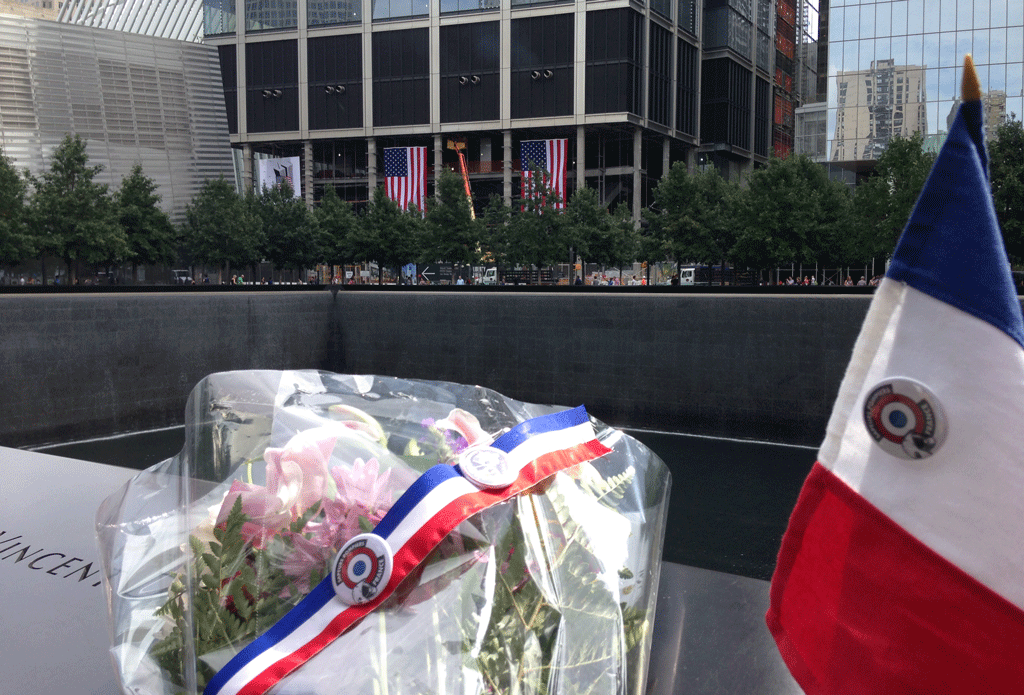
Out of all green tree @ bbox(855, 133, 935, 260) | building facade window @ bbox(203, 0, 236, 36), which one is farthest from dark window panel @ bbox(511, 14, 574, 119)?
green tree @ bbox(855, 133, 935, 260)

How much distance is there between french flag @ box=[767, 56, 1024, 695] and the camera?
920 mm

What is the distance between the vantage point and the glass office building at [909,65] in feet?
139

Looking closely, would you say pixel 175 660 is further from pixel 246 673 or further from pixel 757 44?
pixel 757 44

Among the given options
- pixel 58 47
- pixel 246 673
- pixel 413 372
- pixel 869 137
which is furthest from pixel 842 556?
pixel 869 137

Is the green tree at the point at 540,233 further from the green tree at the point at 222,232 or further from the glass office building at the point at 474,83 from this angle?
the glass office building at the point at 474,83

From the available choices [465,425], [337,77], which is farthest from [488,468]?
[337,77]

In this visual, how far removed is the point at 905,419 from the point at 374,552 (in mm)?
641

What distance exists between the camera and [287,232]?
130 ft

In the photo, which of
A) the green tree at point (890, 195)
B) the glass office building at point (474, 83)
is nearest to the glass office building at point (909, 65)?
the glass office building at point (474, 83)

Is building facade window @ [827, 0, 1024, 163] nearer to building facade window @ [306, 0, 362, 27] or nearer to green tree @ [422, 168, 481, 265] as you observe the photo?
green tree @ [422, 168, 481, 265]

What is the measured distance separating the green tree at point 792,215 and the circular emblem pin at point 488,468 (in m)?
32.4

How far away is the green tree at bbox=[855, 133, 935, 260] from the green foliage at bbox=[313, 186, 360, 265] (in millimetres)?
22010

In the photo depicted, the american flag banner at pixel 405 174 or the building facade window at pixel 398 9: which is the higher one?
the building facade window at pixel 398 9

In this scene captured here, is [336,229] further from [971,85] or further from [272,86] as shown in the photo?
[971,85]
